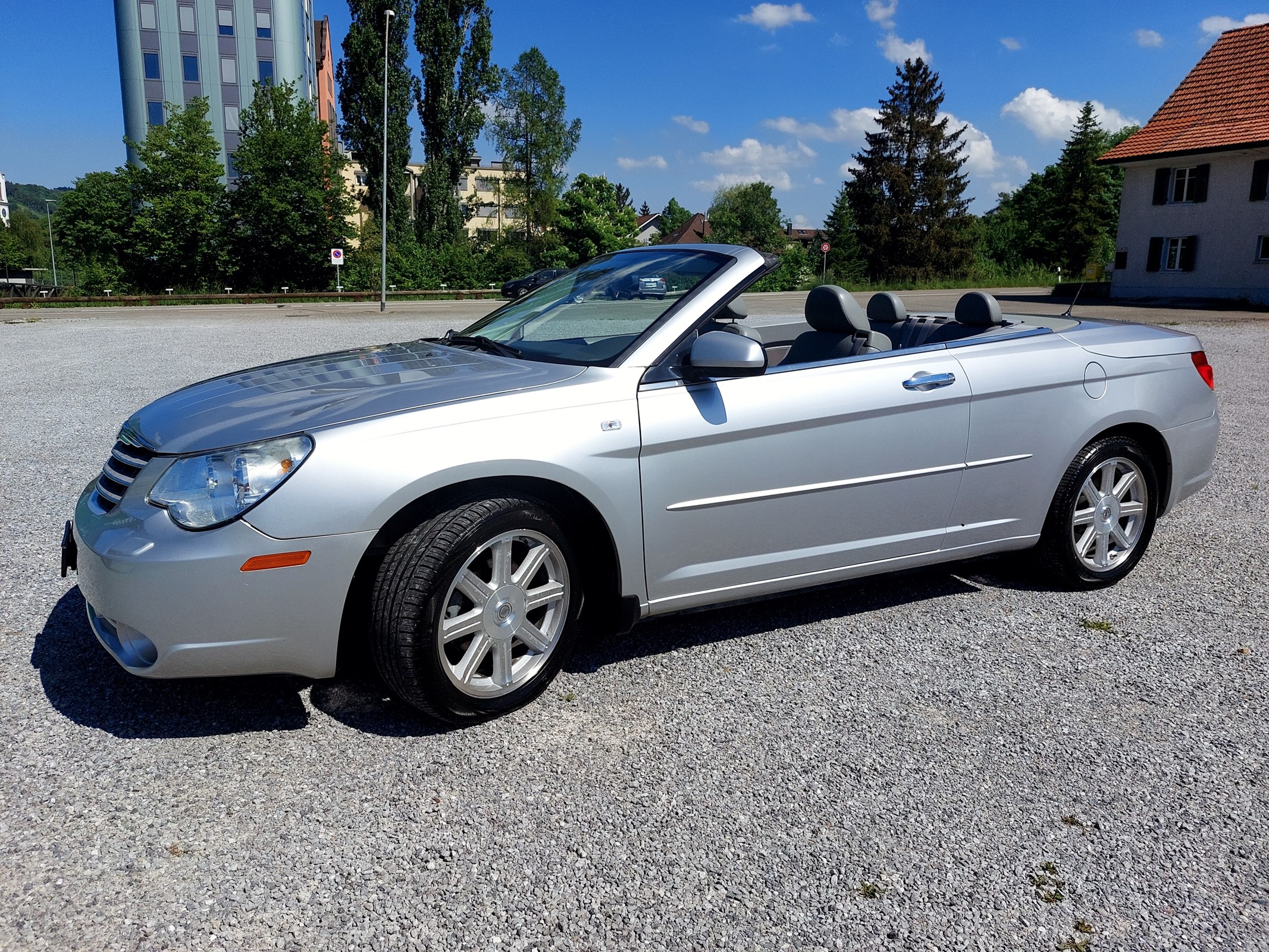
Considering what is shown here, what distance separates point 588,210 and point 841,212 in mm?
42360

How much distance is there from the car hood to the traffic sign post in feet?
110

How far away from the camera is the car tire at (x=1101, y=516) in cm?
441

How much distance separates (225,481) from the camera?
291cm

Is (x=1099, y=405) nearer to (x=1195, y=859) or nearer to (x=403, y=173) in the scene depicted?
(x=1195, y=859)

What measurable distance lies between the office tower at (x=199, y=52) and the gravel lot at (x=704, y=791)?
72181mm

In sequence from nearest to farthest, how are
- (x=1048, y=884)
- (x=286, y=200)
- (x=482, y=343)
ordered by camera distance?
(x=1048, y=884) → (x=482, y=343) → (x=286, y=200)

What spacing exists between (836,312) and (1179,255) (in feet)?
127

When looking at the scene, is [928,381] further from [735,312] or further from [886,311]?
[886,311]

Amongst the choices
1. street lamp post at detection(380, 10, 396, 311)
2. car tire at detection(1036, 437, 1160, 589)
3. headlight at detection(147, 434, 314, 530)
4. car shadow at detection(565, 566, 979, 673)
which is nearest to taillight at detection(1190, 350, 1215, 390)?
car tire at detection(1036, 437, 1160, 589)

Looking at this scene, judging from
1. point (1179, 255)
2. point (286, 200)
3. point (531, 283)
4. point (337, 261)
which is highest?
point (286, 200)

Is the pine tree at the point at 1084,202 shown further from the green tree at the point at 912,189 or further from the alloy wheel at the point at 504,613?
the alloy wheel at the point at 504,613

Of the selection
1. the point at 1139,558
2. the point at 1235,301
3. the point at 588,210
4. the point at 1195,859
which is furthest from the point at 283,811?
the point at 588,210

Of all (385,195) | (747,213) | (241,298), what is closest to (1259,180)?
(385,195)

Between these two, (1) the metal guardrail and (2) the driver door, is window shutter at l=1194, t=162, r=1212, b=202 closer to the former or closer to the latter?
(1) the metal guardrail
